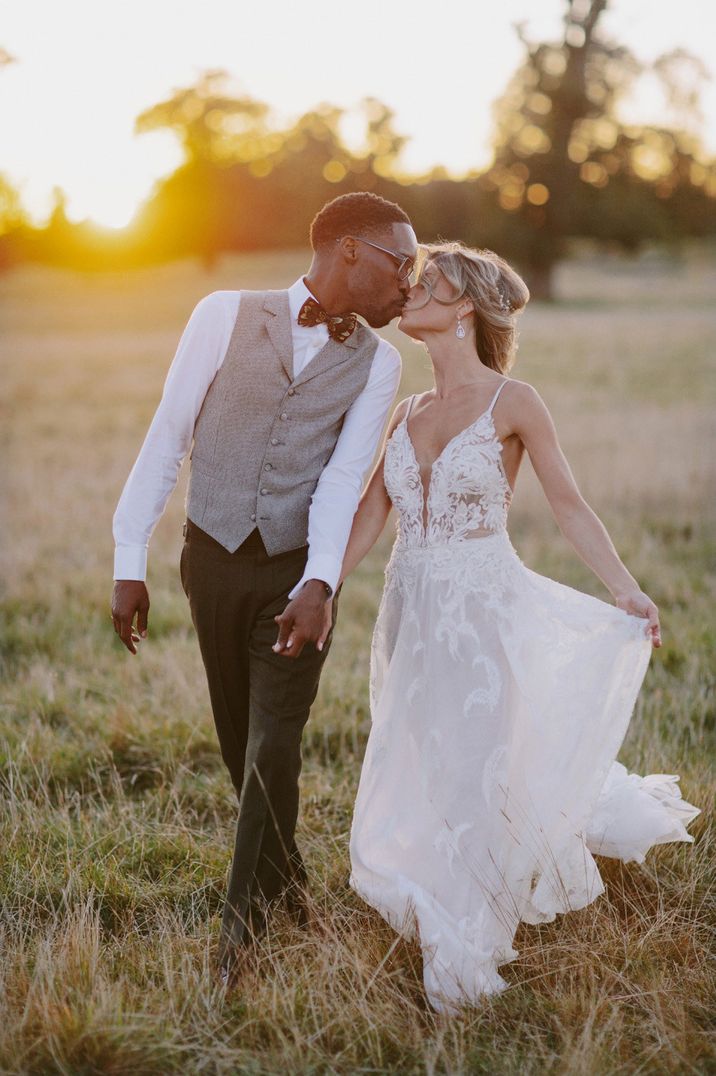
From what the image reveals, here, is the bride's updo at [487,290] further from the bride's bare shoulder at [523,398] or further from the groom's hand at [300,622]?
the groom's hand at [300,622]

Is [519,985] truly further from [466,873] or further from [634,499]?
[634,499]

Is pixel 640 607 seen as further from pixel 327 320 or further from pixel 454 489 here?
pixel 327 320

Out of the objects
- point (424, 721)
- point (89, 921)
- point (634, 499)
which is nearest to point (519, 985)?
point (424, 721)

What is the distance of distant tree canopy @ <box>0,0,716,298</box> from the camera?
4100 centimetres

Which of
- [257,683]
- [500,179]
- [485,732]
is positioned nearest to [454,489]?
[485,732]

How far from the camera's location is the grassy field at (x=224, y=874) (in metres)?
2.96

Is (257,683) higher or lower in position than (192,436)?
lower

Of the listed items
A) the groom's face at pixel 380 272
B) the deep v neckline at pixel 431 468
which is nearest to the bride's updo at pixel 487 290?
the groom's face at pixel 380 272

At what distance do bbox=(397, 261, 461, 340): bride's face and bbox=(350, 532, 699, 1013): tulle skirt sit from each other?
79 centimetres

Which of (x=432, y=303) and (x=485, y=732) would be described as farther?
(x=432, y=303)

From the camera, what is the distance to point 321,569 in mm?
Answer: 3330

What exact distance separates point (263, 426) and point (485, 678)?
114 centimetres

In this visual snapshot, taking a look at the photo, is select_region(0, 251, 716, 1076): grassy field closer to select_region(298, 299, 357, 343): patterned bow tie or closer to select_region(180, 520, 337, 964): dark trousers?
select_region(180, 520, 337, 964): dark trousers

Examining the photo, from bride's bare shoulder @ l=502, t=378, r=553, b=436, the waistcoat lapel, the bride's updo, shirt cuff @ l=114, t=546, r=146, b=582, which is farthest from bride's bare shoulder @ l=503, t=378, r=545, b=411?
shirt cuff @ l=114, t=546, r=146, b=582
